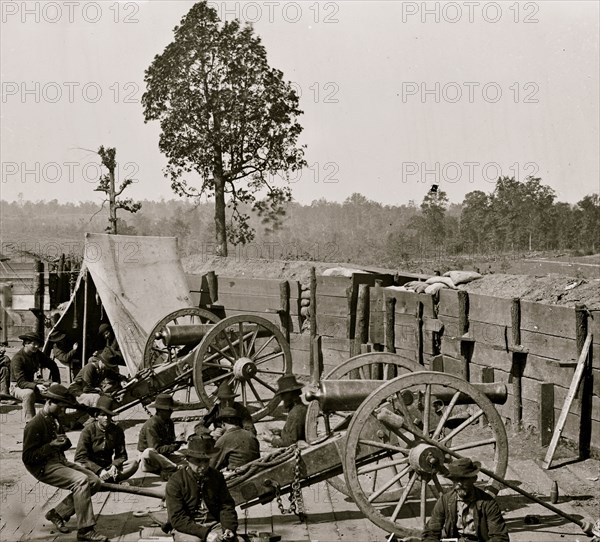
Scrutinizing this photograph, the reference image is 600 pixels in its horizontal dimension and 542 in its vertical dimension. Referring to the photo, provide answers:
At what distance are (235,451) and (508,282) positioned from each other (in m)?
7.38

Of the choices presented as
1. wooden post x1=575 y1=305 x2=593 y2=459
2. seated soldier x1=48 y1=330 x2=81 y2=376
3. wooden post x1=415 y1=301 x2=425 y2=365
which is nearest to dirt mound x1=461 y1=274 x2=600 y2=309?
wooden post x1=575 y1=305 x2=593 y2=459

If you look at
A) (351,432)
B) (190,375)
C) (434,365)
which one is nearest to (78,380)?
(190,375)

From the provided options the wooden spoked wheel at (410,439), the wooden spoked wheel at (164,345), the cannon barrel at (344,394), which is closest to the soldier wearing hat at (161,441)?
the cannon barrel at (344,394)

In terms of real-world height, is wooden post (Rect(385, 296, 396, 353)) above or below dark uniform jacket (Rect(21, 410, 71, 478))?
above

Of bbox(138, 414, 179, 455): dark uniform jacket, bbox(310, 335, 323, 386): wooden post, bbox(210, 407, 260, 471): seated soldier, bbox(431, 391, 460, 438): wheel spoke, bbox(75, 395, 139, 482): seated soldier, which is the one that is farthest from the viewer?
bbox(310, 335, 323, 386): wooden post

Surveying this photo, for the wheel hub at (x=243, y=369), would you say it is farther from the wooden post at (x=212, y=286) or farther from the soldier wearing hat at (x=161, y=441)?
the wooden post at (x=212, y=286)

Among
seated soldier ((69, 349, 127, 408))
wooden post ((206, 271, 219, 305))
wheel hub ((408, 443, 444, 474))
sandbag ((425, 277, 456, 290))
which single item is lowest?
seated soldier ((69, 349, 127, 408))

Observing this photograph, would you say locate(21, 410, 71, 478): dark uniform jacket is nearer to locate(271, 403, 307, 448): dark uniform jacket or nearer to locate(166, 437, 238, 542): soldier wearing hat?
locate(166, 437, 238, 542): soldier wearing hat

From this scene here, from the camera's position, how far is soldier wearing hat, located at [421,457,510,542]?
18.5 feet

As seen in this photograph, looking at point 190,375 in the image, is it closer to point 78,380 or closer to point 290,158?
point 78,380

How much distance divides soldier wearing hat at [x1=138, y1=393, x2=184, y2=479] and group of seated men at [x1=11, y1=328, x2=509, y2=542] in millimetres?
11

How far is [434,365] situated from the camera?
11734 millimetres

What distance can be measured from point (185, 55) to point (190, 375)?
457 inches

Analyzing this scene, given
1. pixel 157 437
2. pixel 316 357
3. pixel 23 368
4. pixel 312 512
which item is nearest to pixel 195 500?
pixel 312 512
